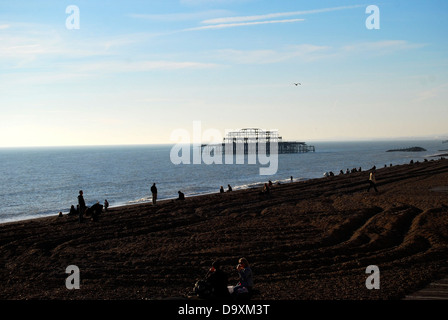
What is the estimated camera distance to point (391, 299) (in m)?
8.58

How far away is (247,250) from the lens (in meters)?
13.7

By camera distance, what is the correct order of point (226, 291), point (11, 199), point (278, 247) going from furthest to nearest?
point (11, 199), point (278, 247), point (226, 291)

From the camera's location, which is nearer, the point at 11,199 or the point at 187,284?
the point at 187,284

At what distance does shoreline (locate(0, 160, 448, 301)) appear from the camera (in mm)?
10141

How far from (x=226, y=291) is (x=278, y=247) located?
5775 mm

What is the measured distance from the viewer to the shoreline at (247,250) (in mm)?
10141

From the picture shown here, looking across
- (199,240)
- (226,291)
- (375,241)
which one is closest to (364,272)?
(375,241)

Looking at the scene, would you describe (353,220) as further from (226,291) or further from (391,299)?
(226,291)
